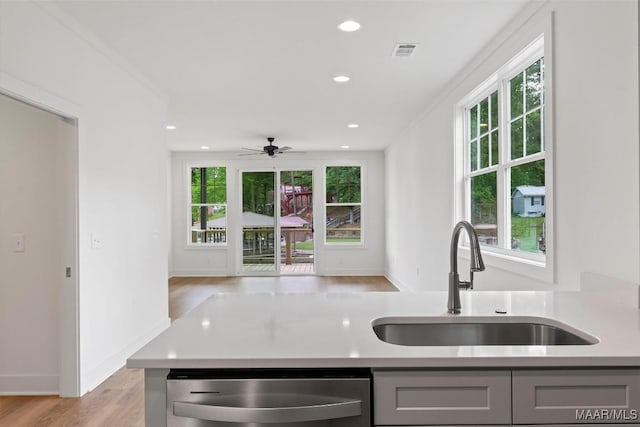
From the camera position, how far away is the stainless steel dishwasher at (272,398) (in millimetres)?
1051

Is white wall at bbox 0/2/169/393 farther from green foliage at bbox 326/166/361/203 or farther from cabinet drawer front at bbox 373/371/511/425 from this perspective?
green foliage at bbox 326/166/361/203

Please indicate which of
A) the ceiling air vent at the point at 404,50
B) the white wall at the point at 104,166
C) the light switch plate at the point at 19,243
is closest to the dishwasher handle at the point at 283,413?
the white wall at the point at 104,166

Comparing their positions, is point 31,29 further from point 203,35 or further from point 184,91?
point 184,91

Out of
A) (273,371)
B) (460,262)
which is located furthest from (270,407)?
(460,262)

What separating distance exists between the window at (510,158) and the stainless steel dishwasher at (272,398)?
2.00m

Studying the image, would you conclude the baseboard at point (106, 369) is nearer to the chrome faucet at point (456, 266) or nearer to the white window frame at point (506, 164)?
the chrome faucet at point (456, 266)

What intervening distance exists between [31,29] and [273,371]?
8.55 feet

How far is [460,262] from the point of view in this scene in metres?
4.20

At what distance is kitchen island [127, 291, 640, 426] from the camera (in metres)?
1.07

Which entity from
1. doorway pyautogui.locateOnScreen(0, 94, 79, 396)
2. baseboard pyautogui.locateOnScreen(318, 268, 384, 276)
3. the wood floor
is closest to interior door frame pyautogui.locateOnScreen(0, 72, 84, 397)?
doorway pyautogui.locateOnScreen(0, 94, 79, 396)

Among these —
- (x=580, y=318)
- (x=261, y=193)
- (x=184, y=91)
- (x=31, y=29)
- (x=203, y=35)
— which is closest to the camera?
(x=580, y=318)

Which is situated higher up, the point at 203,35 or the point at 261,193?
the point at 203,35

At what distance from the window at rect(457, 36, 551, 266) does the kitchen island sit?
1200mm

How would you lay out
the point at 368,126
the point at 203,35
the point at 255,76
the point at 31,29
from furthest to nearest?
1. the point at 368,126
2. the point at 255,76
3. the point at 203,35
4. the point at 31,29
